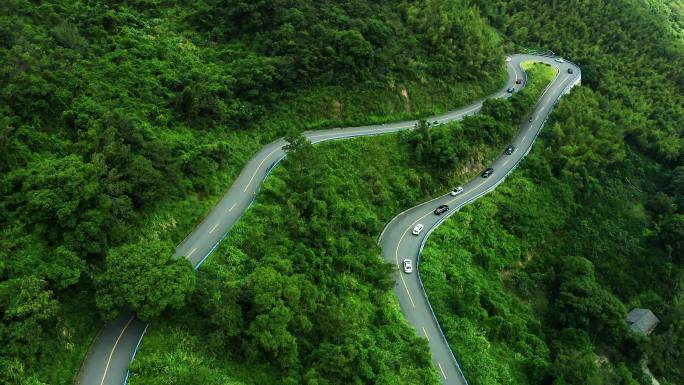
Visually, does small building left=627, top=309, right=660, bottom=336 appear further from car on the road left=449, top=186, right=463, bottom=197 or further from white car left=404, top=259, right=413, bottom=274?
white car left=404, top=259, right=413, bottom=274

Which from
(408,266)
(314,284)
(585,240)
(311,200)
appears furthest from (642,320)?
(311,200)

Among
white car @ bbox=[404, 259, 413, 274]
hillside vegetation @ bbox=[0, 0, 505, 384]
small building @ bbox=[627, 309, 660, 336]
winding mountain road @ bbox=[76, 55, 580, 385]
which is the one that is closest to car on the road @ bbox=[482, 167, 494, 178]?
winding mountain road @ bbox=[76, 55, 580, 385]

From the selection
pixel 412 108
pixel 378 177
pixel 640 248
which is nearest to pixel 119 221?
pixel 378 177

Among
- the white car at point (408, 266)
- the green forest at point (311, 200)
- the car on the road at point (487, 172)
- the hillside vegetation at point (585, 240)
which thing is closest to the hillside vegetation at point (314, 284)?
→ the green forest at point (311, 200)

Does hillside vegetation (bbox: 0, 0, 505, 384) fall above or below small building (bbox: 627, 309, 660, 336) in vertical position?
above

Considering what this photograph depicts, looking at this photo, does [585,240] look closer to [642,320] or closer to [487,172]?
[642,320]

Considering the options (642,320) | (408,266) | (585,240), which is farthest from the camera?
(585,240)
